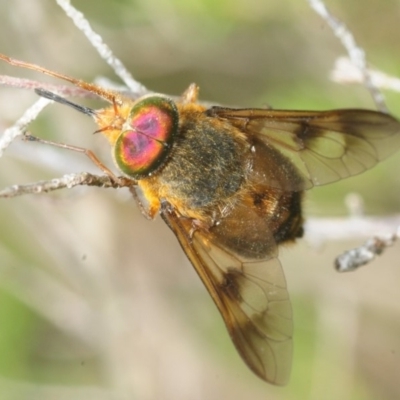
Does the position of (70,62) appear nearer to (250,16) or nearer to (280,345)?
(250,16)

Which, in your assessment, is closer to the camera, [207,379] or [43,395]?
[43,395]

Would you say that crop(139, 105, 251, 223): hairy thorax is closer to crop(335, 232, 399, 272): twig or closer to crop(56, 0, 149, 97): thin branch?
crop(56, 0, 149, 97): thin branch

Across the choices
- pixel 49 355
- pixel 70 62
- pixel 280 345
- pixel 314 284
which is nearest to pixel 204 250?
pixel 280 345

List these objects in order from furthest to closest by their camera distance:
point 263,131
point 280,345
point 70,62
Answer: point 70,62 → point 263,131 → point 280,345

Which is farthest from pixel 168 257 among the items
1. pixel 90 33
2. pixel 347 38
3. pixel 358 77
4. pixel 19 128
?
pixel 19 128

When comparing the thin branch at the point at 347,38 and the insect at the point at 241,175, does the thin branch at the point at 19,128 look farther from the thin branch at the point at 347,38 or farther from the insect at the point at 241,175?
the thin branch at the point at 347,38

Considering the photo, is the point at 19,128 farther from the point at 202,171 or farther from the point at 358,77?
the point at 358,77

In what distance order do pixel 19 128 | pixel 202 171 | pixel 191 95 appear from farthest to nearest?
pixel 191 95
pixel 202 171
pixel 19 128
